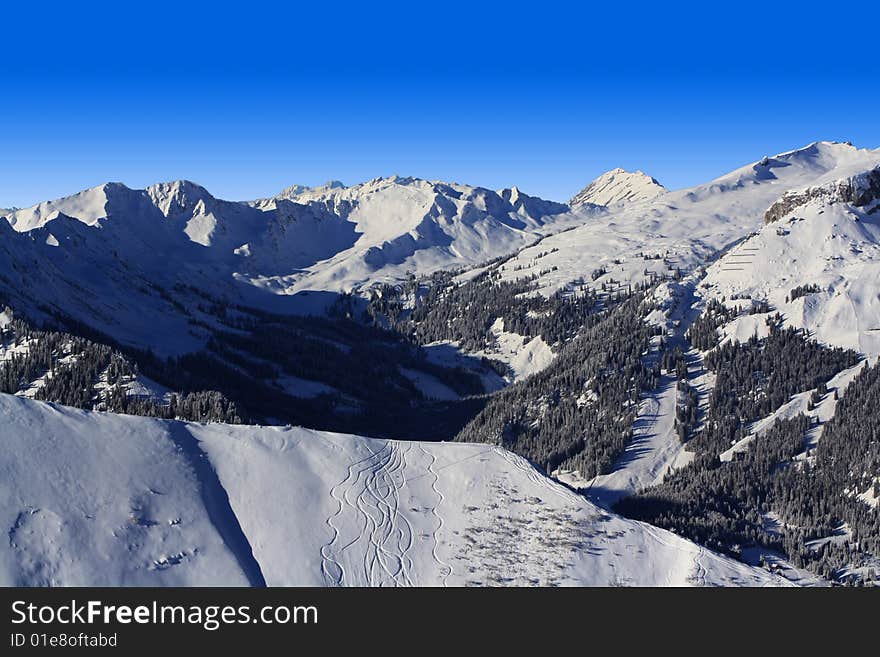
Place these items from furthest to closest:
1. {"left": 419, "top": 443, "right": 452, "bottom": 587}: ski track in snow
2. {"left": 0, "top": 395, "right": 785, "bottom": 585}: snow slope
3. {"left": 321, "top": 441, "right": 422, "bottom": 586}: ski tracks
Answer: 1. {"left": 419, "top": 443, "right": 452, "bottom": 587}: ski track in snow
2. {"left": 321, "top": 441, "right": 422, "bottom": 586}: ski tracks
3. {"left": 0, "top": 395, "right": 785, "bottom": 585}: snow slope

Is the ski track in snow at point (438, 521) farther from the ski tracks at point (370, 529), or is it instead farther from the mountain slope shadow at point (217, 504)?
the mountain slope shadow at point (217, 504)

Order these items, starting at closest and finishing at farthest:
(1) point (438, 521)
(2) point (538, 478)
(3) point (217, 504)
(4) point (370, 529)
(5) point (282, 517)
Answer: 1. (5) point (282, 517)
2. (3) point (217, 504)
3. (4) point (370, 529)
4. (1) point (438, 521)
5. (2) point (538, 478)

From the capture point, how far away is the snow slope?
82812 millimetres

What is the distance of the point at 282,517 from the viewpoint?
94.4m

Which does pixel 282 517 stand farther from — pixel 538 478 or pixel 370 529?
pixel 538 478

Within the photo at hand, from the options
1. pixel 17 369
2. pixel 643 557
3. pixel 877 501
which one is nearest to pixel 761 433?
pixel 877 501

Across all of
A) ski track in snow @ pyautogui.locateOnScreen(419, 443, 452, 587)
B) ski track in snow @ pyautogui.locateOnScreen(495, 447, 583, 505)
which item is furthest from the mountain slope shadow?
ski track in snow @ pyautogui.locateOnScreen(495, 447, 583, 505)

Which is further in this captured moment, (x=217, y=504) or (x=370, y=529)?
(x=370, y=529)

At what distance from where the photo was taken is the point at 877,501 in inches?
5689

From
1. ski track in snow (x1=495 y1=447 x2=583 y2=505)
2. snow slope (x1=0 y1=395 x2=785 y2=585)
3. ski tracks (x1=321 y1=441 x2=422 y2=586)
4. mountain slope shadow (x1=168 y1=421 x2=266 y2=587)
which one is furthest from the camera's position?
ski track in snow (x1=495 y1=447 x2=583 y2=505)

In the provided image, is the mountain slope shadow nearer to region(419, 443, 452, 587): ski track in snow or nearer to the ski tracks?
the ski tracks

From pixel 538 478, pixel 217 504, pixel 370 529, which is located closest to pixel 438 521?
pixel 370 529

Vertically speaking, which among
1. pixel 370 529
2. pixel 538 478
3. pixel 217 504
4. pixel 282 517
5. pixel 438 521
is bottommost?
pixel 438 521
